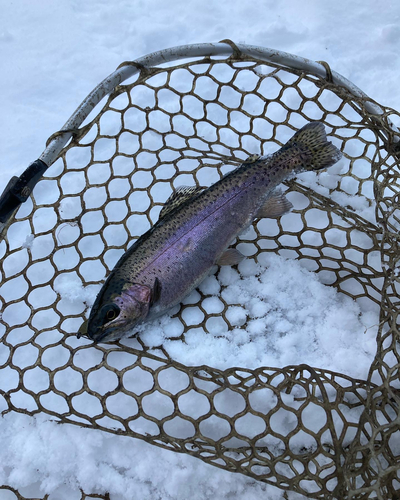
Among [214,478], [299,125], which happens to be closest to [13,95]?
[299,125]

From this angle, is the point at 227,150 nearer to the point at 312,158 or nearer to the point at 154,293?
the point at 312,158

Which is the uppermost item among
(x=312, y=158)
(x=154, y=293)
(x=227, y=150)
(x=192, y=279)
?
(x=227, y=150)

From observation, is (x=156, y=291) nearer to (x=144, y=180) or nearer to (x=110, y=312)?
(x=110, y=312)

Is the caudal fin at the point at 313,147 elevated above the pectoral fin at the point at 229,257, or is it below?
above

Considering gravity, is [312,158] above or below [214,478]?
above

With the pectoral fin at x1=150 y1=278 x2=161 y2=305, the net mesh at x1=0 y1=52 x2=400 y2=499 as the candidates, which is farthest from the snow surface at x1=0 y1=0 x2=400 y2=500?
the pectoral fin at x1=150 y1=278 x2=161 y2=305

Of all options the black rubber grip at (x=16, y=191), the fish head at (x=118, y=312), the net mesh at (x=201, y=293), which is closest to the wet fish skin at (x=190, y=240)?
the fish head at (x=118, y=312)

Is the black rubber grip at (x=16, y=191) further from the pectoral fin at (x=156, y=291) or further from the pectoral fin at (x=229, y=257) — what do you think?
the pectoral fin at (x=229, y=257)
